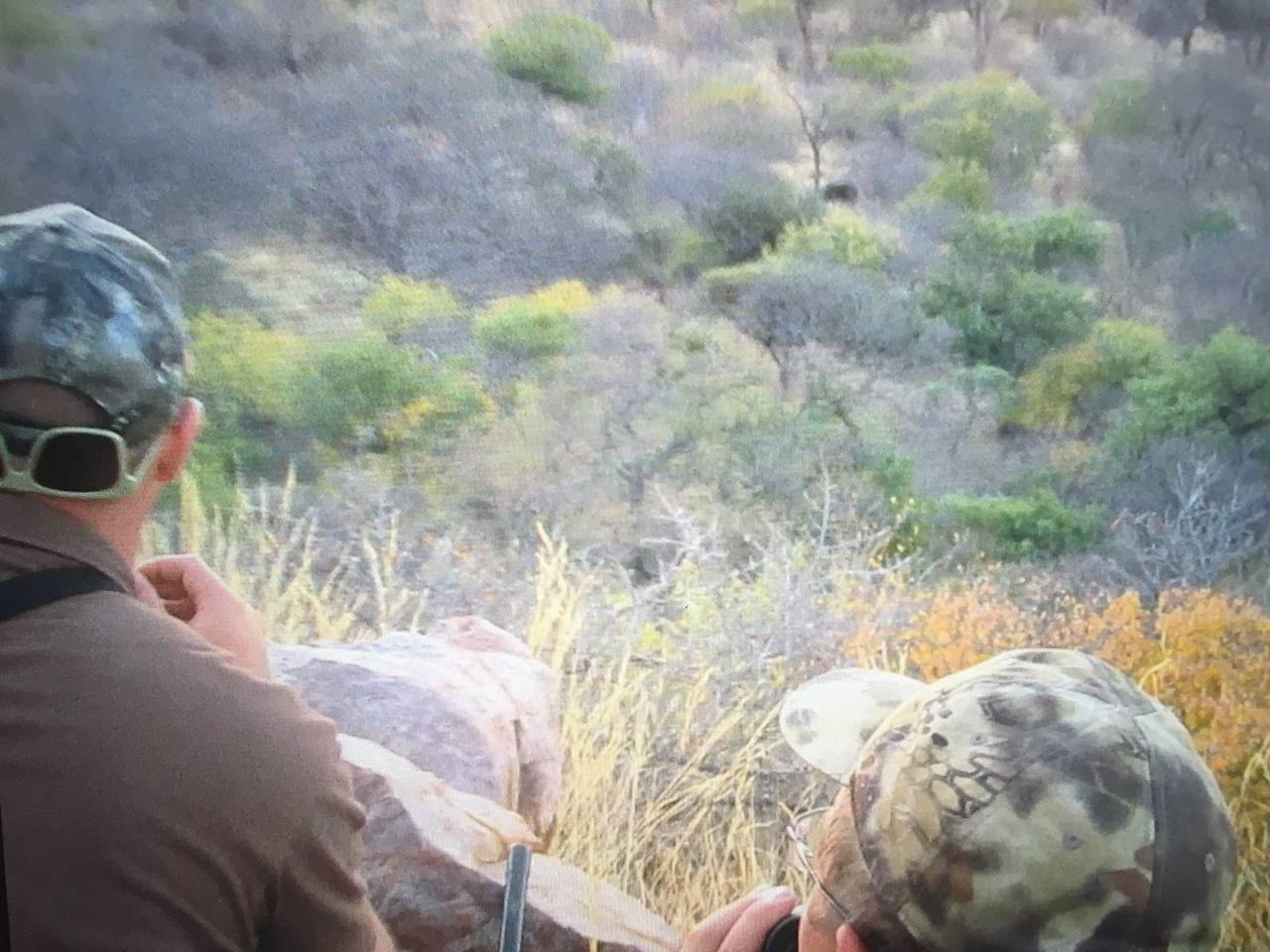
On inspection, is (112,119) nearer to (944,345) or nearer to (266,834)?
(266,834)

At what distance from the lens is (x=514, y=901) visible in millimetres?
1518

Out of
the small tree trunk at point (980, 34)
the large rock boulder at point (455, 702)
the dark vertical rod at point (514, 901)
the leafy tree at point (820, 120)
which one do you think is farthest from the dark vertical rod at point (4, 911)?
the small tree trunk at point (980, 34)

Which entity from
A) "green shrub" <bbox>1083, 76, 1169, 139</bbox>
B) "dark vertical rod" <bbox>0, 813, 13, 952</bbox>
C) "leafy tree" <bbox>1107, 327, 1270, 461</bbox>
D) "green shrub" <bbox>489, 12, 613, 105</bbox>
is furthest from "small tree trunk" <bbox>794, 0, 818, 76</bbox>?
"dark vertical rod" <bbox>0, 813, 13, 952</bbox>

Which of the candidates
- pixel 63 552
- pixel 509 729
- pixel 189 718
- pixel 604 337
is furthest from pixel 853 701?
pixel 63 552

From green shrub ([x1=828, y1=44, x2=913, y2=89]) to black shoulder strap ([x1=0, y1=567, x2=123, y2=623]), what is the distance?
1163 mm

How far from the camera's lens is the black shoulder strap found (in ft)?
3.81

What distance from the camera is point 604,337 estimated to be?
167 centimetres

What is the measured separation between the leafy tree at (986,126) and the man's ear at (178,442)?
1.04 meters

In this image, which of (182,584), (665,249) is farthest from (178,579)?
(665,249)

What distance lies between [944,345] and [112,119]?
1.17m

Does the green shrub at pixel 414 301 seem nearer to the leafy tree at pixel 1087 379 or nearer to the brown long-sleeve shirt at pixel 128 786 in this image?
the brown long-sleeve shirt at pixel 128 786

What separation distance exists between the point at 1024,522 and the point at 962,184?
18.8 inches

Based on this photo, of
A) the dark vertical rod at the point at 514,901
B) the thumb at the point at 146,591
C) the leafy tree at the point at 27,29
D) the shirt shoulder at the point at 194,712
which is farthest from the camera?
the leafy tree at the point at 27,29

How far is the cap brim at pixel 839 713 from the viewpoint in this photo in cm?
133
